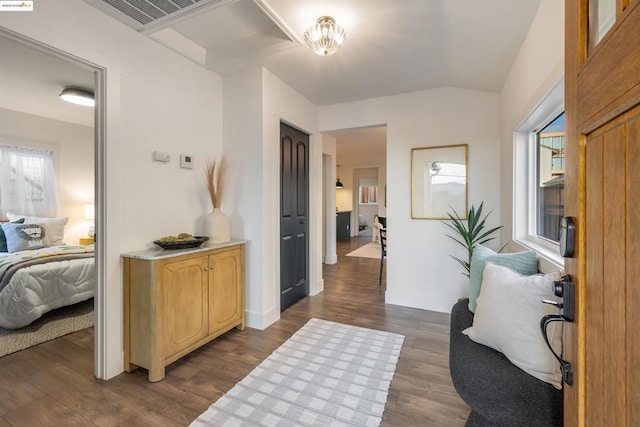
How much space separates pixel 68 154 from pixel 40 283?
103 inches

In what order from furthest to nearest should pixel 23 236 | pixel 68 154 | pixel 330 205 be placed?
pixel 330 205 < pixel 68 154 < pixel 23 236

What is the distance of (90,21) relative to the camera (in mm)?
1812

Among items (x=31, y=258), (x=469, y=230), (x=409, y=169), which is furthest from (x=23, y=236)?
(x=469, y=230)

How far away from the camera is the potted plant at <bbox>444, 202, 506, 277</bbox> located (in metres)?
2.78

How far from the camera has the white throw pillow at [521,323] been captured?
1.13m

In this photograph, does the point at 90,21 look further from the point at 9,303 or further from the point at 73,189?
the point at 73,189

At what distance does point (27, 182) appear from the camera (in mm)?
3916

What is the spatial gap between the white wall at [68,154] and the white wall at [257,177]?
326 centimetres

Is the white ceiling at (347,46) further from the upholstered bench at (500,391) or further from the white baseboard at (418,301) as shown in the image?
the white baseboard at (418,301)

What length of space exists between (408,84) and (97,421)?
3.67 metres

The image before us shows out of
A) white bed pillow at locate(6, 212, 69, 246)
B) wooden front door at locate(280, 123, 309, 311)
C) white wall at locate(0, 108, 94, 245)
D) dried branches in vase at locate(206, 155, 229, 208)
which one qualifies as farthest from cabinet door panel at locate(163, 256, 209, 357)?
white wall at locate(0, 108, 94, 245)

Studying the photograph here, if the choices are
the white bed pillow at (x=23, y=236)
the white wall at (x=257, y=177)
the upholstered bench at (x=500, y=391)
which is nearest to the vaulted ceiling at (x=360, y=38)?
the white wall at (x=257, y=177)

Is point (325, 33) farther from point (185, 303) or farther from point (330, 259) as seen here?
point (330, 259)

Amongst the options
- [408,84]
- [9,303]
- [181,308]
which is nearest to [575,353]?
[181,308]
